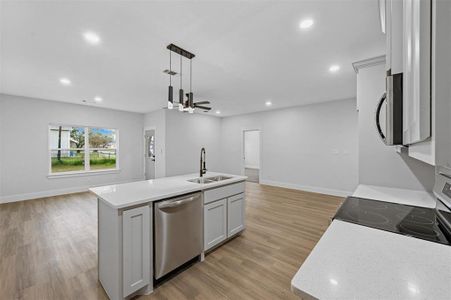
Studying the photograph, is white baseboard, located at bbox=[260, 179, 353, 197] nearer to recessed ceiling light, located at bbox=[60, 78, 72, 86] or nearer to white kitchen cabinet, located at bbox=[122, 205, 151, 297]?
white kitchen cabinet, located at bbox=[122, 205, 151, 297]

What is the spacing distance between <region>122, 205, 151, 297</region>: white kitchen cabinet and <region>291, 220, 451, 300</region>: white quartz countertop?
142 centimetres

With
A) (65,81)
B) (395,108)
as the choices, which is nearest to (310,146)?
(395,108)

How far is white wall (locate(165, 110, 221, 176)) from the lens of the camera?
233 inches

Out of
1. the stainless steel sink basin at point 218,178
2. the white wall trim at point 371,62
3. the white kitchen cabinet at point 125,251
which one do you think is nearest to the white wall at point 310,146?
the white wall trim at point 371,62

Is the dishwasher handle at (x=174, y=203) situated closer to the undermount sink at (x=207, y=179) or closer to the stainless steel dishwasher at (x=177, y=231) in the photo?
the stainless steel dishwasher at (x=177, y=231)

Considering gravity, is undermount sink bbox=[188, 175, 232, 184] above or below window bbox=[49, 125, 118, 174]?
below

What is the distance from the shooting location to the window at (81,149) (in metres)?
5.18

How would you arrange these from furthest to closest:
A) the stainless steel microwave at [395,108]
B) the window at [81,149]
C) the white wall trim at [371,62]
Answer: the window at [81,149], the white wall trim at [371,62], the stainless steel microwave at [395,108]

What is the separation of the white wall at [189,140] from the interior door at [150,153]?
84cm

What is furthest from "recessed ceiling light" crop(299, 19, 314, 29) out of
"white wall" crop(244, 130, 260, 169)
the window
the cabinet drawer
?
"white wall" crop(244, 130, 260, 169)

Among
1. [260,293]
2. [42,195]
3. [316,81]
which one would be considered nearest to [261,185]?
[316,81]

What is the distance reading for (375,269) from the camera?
0.66 m

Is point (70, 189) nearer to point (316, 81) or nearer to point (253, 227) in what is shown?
point (253, 227)

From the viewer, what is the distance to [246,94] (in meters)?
4.44
